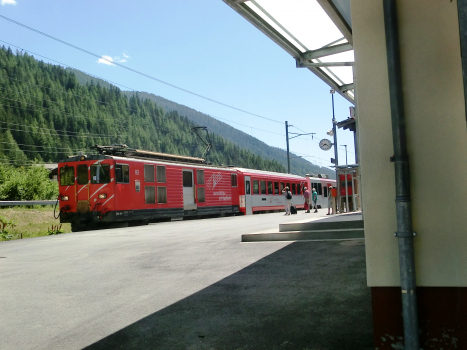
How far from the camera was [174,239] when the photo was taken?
11961mm

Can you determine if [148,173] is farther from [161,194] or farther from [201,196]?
[201,196]

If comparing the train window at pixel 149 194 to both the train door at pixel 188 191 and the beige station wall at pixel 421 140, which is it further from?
the beige station wall at pixel 421 140

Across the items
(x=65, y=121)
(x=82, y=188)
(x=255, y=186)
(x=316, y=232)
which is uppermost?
(x=65, y=121)

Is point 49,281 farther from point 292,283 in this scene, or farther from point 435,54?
point 435,54

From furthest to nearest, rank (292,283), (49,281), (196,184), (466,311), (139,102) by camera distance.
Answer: (139,102), (196,184), (49,281), (292,283), (466,311)

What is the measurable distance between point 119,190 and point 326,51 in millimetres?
13698

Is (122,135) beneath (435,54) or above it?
above

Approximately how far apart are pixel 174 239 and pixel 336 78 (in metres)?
5.84

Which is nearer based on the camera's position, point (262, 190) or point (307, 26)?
point (307, 26)

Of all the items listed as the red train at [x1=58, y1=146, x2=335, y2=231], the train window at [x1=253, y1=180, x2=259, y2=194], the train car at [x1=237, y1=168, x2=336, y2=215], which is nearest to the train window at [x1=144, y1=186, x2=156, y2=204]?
the red train at [x1=58, y1=146, x2=335, y2=231]

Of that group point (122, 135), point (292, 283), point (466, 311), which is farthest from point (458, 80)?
point (122, 135)

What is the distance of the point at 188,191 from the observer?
23922mm

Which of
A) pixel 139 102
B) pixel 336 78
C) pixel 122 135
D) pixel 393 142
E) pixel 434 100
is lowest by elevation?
pixel 393 142

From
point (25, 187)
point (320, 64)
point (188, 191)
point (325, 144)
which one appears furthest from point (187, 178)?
point (25, 187)
